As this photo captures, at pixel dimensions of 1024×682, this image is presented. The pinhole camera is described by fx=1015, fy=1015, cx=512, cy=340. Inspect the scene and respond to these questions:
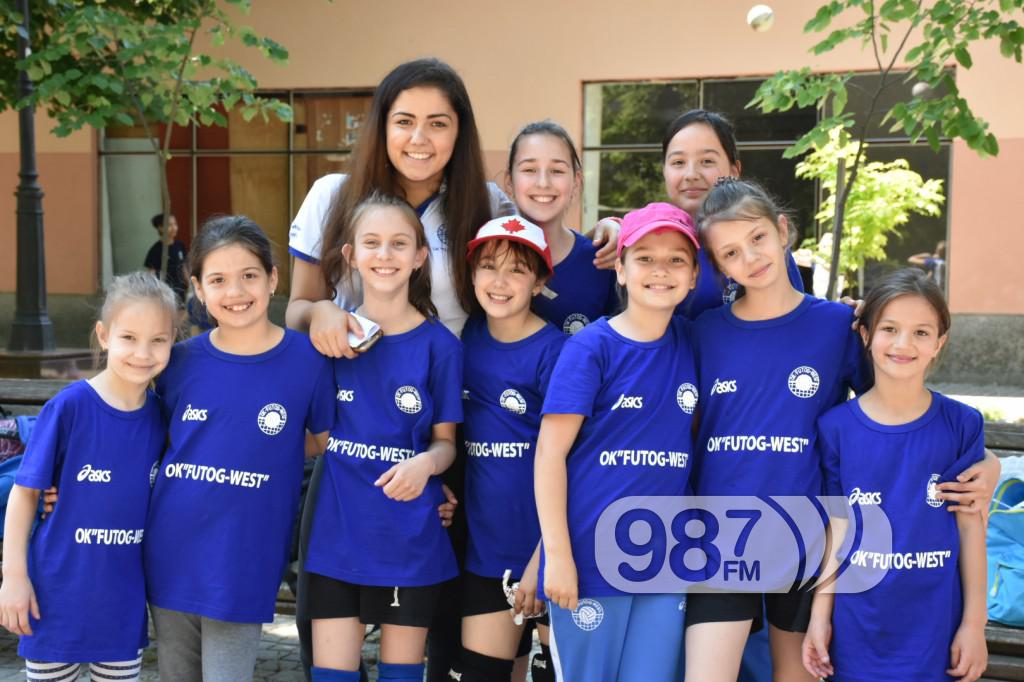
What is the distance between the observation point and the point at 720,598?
2.70 metres

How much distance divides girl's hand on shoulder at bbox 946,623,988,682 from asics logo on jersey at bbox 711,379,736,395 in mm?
845

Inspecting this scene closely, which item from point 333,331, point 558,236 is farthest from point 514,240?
point 333,331

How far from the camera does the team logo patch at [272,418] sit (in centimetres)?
286

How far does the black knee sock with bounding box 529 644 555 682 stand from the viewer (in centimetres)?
308

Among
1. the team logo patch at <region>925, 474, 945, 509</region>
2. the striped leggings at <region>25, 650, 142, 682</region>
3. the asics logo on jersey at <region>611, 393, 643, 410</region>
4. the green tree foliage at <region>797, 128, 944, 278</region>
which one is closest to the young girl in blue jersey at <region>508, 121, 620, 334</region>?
the asics logo on jersey at <region>611, 393, 643, 410</region>

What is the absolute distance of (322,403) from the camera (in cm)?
291

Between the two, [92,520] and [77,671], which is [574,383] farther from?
[77,671]

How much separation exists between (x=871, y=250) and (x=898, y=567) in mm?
8173

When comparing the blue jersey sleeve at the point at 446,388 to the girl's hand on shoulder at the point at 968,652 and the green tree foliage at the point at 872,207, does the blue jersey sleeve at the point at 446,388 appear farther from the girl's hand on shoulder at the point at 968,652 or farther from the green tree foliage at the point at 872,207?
the green tree foliage at the point at 872,207

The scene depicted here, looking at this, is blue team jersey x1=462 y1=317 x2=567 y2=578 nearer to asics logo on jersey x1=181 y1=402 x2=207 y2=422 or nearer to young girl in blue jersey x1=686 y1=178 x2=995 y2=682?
young girl in blue jersey x1=686 y1=178 x2=995 y2=682

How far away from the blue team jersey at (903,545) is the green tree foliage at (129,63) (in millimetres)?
5133

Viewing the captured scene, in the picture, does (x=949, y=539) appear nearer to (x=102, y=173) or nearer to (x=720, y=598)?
(x=720, y=598)

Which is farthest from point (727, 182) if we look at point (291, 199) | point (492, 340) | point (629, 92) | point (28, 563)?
point (291, 199)

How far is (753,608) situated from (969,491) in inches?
25.0
